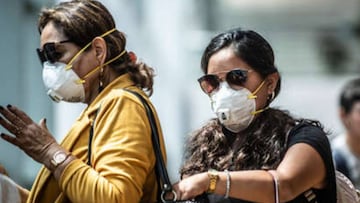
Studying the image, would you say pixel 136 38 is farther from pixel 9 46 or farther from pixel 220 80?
pixel 220 80

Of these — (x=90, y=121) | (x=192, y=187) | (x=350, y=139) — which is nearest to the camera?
(x=192, y=187)

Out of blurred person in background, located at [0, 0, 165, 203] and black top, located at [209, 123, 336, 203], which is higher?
blurred person in background, located at [0, 0, 165, 203]

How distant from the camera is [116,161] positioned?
3.67 meters

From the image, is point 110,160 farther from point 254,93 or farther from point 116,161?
point 254,93

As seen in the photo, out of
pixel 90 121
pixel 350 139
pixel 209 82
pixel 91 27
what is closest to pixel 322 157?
pixel 209 82

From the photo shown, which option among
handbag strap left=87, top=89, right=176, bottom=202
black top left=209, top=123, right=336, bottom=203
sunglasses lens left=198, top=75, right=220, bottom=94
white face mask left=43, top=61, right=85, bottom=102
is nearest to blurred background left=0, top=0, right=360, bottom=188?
white face mask left=43, top=61, right=85, bottom=102

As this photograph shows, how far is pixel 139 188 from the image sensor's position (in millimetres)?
3699

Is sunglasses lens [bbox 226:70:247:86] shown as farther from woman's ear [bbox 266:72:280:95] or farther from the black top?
the black top

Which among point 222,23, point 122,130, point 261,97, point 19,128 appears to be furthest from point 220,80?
point 222,23

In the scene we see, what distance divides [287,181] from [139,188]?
51 cm

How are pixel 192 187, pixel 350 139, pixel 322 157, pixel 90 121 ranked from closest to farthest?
pixel 192 187 < pixel 322 157 < pixel 90 121 < pixel 350 139

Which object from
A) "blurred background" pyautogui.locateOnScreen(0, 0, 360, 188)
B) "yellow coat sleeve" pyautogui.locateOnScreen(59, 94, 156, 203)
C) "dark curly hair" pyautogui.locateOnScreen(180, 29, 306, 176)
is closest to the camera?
"yellow coat sleeve" pyautogui.locateOnScreen(59, 94, 156, 203)

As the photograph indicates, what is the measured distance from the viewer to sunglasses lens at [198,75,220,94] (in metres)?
3.99

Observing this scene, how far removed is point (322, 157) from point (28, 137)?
1.04 meters
